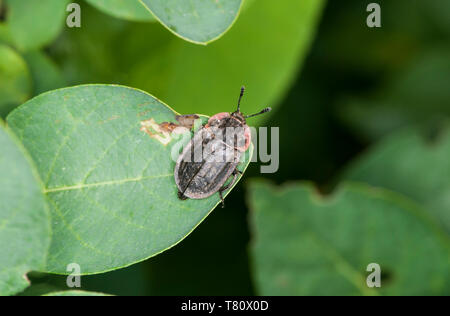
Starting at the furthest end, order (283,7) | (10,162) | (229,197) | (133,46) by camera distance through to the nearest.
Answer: (229,197) → (283,7) → (133,46) → (10,162)

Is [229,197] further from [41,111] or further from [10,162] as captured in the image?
[10,162]

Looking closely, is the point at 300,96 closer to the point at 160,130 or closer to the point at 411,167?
the point at 411,167

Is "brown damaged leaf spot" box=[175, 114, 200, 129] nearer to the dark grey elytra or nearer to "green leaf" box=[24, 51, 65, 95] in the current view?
the dark grey elytra

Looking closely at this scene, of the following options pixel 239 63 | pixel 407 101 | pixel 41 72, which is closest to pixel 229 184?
pixel 41 72

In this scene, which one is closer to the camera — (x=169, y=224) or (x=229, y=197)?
(x=169, y=224)

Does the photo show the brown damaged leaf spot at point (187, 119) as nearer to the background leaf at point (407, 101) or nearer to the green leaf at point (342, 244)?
the green leaf at point (342, 244)

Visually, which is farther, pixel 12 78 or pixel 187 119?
pixel 12 78
